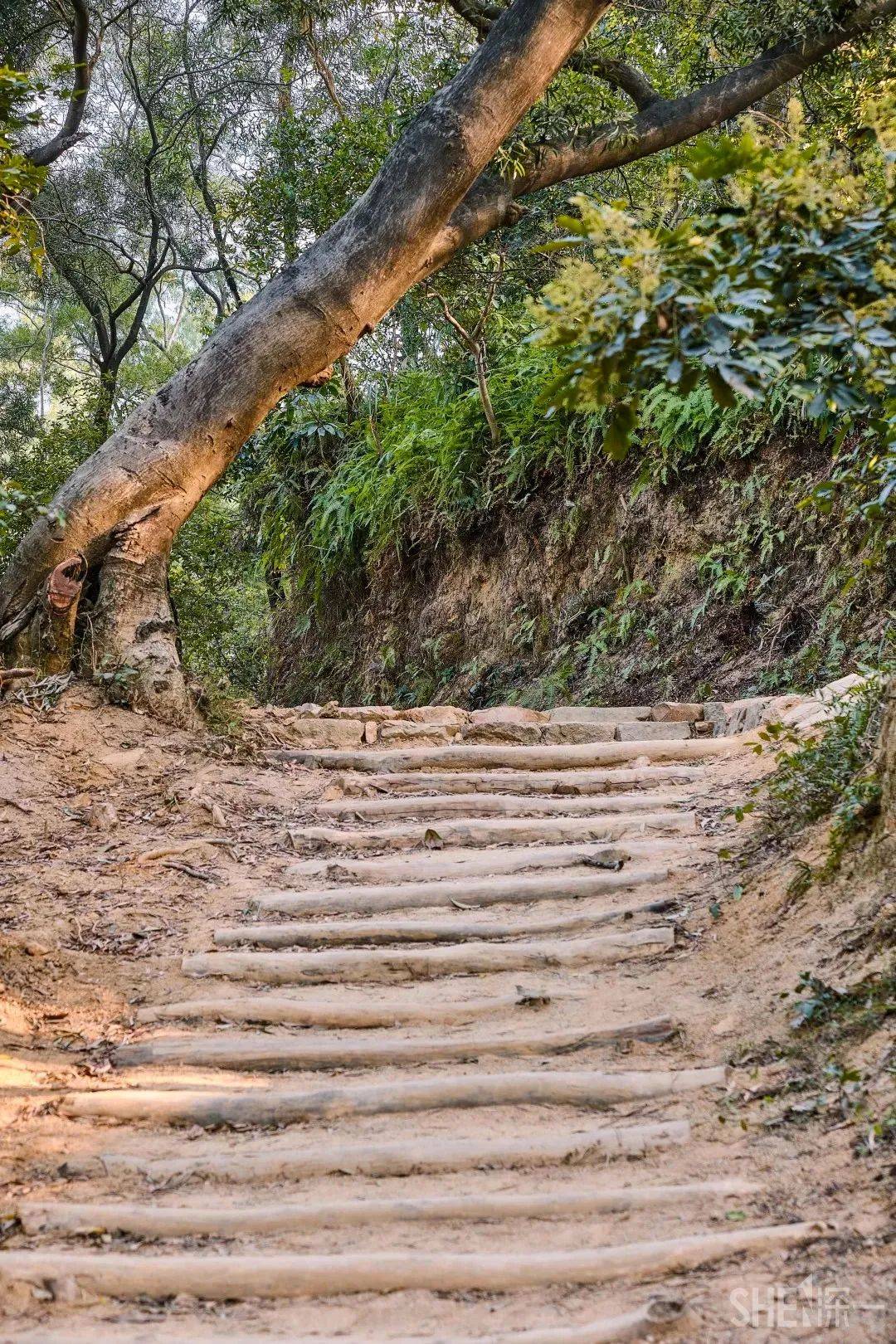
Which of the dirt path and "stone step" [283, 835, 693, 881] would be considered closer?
the dirt path

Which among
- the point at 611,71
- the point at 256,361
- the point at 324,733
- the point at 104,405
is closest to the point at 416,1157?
the point at 324,733

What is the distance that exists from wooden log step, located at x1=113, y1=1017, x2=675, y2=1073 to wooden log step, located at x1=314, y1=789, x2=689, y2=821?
6.21ft

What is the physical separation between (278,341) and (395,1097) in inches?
182

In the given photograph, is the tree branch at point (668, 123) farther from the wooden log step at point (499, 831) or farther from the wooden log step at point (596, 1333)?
the wooden log step at point (596, 1333)

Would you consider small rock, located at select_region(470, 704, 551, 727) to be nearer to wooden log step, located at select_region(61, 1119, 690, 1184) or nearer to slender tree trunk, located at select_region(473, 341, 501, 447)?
wooden log step, located at select_region(61, 1119, 690, 1184)

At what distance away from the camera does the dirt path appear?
2.29 m

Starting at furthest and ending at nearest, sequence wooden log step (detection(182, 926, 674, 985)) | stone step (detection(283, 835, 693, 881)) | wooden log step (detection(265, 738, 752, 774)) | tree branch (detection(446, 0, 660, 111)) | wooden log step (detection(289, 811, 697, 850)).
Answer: tree branch (detection(446, 0, 660, 111)), wooden log step (detection(265, 738, 752, 774)), wooden log step (detection(289, 811, 697, 850)), stone step (detection(283, 835, 693, 881)), wooden log step (detection(182, 926, 674, 985))

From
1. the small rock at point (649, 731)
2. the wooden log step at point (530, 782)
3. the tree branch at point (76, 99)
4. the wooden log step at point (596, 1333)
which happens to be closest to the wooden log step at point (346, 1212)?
the wooden log step at point (596, 1333)

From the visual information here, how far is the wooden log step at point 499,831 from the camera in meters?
4.87

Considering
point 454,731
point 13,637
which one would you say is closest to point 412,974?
point 454,731

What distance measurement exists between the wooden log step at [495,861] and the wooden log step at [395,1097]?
144 centimetres

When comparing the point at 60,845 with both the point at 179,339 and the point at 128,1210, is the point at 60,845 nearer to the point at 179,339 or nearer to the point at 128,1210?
the point at 128,1210

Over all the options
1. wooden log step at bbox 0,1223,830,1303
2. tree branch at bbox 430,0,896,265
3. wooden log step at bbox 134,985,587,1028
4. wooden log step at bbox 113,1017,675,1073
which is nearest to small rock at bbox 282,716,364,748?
wooden log step at bbox 134,985,587,1028

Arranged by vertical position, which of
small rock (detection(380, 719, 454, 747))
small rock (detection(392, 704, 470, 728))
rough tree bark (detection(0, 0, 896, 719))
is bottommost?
small rock (detection(380, 719, 454, 747))
